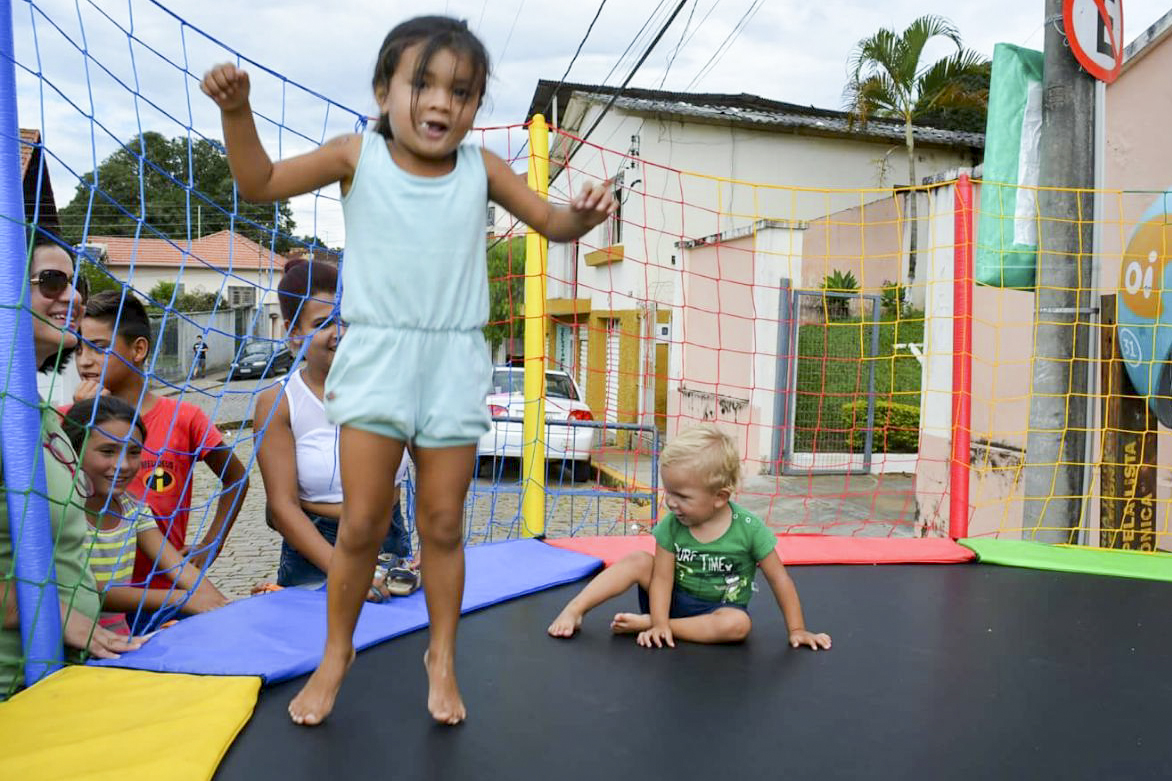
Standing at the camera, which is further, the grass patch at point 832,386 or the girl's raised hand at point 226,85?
the grass patch at point 832,386

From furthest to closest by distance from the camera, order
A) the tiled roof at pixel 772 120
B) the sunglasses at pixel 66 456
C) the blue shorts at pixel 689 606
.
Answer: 1. the tiled roof at pixel 772 120
2. the blue shorts at pixel 689 606
3. the sunglasses at pixel 66 456

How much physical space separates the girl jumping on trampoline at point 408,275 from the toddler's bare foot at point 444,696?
17cm

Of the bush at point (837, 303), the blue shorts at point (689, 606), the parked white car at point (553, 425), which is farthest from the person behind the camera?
the bush at point (837, 303)

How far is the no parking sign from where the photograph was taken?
3.38 metres

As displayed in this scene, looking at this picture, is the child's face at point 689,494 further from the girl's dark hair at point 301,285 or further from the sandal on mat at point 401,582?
the girl's dark hair at point 301,285

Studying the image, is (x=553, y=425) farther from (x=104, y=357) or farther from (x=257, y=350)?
(x=257, y=350)

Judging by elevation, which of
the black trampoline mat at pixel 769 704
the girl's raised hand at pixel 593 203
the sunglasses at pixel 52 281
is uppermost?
the girl's raised hand at pixel 593 203

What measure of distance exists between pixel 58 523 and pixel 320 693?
0.64 m

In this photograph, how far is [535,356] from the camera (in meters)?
3.23

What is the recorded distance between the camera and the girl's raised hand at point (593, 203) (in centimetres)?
154

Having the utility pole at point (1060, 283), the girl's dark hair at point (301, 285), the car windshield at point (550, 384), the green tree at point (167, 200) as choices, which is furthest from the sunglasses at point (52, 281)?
the car windshield at point (550, 384)

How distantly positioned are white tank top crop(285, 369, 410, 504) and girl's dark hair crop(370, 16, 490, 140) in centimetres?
98

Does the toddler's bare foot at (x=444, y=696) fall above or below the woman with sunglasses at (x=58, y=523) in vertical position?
below

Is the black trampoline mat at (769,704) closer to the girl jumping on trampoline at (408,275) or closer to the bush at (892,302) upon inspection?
the girl jumping on trampoline at (408,275)
